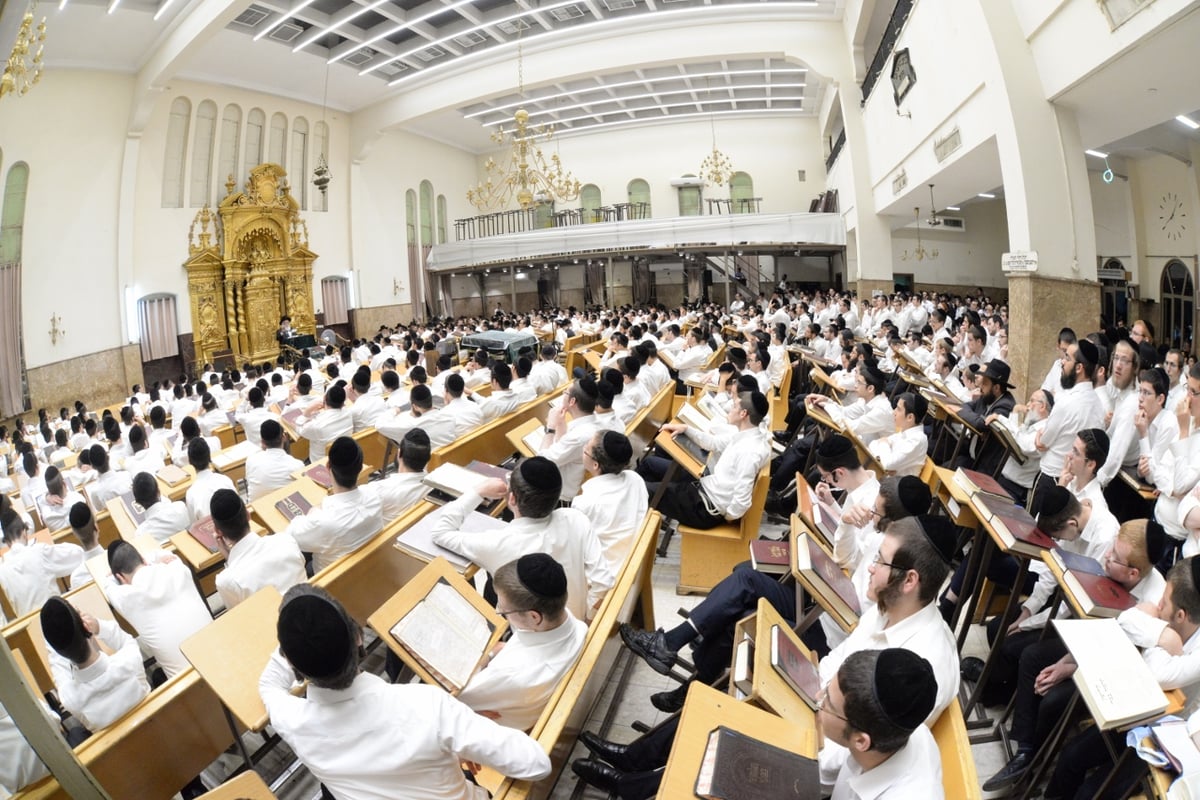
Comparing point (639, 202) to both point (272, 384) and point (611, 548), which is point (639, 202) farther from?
point (611, 548)

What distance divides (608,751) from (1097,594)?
6.90ft

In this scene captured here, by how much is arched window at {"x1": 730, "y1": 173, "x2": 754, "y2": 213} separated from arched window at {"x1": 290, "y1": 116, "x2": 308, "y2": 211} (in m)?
16.3

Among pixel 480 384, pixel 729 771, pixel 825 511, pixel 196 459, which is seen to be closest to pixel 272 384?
pixel 480 384

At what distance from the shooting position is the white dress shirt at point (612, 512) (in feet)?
13.1

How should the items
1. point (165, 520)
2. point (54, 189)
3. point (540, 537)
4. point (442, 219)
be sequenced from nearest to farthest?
point (540, 537)
point (165, 520)
point (54, 189)
point (442, 219)

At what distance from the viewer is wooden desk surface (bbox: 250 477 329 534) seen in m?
4.20

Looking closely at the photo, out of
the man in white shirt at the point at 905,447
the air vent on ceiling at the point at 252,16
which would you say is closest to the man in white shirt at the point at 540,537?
the man in white shirt at the point at 905,447

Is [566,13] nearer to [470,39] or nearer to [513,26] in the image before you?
[513,26]

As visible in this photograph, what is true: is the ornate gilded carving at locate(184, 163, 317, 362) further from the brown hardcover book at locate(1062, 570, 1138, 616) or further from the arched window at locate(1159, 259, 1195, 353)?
the arched window at locate(1159, 259, 1195, 353)

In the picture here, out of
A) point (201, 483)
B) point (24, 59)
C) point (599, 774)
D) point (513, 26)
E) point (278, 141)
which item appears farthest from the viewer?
point (278, 141)

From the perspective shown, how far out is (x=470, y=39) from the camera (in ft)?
61.4

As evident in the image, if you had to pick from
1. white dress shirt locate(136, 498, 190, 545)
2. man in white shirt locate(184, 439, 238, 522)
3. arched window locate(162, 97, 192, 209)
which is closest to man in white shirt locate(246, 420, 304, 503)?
man in white shirt locate(184, 439, 238, 522)

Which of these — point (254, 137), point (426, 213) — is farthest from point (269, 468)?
point (426, 213)

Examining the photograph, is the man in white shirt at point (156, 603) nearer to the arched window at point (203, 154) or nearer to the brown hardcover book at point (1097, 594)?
the brown hardcover book at point (1097, 594)
